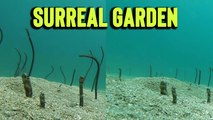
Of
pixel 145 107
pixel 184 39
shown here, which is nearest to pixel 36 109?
pixel 145 107

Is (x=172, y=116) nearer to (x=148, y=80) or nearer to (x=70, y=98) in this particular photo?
(x=70, y=98)

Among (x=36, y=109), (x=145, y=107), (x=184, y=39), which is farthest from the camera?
(x=184, y=39)

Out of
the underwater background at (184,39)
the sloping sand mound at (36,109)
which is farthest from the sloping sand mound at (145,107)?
the underwater background at (184,39)

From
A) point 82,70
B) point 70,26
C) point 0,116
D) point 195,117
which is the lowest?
point 82,70

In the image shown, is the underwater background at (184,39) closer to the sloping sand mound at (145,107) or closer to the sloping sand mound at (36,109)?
the sloping sand mound at (145,107)

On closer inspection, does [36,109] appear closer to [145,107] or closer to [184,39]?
[145,107]

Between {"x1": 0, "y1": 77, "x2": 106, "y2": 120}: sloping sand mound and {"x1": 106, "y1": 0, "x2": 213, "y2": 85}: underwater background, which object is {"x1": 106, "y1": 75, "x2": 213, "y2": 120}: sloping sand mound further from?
{"x1": 106, "y1": 0, "x2": 213, "y2": 85}: underwater background

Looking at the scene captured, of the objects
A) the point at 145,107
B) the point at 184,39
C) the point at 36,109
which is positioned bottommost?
the point at 184,39

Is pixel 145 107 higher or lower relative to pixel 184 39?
higher

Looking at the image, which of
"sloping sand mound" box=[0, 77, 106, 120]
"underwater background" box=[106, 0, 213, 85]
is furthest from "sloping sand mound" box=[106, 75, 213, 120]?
"underwater background" box=[106, 0, 213, 85]

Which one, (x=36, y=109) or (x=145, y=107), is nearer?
(x=36, y=109)

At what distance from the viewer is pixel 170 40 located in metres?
119

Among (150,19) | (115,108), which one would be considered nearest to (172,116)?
(115,108)

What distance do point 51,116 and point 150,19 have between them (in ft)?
18.1
